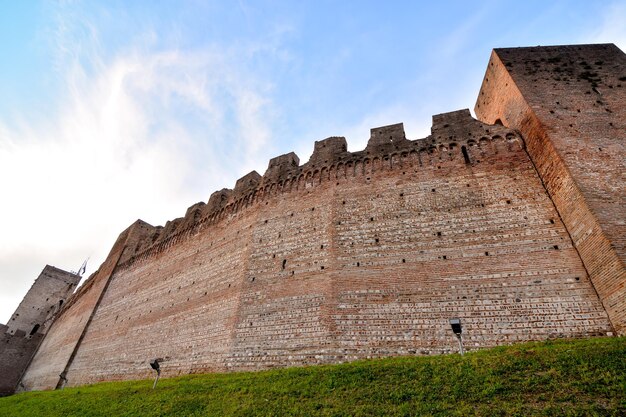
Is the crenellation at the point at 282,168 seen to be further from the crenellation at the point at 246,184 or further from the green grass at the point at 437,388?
the green grass at the point at 437,388

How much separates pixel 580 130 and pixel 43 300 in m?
42.5

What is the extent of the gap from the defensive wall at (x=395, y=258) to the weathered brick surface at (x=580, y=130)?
2.4 inches

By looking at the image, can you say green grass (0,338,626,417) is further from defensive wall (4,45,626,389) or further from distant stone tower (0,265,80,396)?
distant stone tower (0,265,80,396)

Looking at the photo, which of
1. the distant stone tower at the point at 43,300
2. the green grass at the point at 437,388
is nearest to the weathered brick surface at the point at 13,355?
the distant stone tower at the point at 43,300

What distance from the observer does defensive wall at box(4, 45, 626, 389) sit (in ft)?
26.3

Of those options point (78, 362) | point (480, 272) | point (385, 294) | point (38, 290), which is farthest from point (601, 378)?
point (38, 290)

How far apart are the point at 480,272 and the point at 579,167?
3.84m

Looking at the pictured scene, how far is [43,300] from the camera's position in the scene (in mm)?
33062

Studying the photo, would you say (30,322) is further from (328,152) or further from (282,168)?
(328,152)

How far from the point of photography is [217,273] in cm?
1365

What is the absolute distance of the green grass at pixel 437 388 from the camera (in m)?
5.05

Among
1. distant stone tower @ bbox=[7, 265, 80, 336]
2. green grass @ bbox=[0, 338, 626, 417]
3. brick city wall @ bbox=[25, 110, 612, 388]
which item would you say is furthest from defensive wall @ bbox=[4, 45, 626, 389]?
distant stone tower @ bbox=[7, 265, 80, 336]

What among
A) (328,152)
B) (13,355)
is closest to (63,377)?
(13,355)

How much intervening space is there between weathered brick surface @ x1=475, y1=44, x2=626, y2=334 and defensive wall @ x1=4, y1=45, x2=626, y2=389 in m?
0.06
